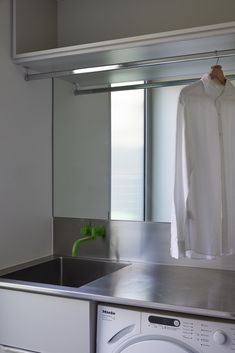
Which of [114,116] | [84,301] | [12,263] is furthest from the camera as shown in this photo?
[114,116]

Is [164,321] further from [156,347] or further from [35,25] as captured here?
[35,25]

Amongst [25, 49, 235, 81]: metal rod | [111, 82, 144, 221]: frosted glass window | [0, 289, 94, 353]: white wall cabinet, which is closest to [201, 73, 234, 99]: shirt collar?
[25, 49, 235, 81]: metal rod

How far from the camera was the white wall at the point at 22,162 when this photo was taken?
7.67 feet

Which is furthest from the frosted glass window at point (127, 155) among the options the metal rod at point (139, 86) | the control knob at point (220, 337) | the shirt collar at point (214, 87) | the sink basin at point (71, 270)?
the control knob at point (220, 337)

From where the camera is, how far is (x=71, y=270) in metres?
2.66

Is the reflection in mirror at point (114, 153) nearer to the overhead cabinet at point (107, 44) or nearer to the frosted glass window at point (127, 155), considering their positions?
the frosted glass window at point (127, 155)

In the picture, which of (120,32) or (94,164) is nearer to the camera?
(120,32)

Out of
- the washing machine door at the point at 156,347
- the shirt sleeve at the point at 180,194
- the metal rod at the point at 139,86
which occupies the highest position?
the metal rod at the point at 139,86

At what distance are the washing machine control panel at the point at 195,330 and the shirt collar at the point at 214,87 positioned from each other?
1032 mm

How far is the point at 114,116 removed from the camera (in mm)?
2771

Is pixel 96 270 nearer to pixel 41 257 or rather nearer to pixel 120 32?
pixel 41 257

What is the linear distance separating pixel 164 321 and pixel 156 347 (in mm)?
116

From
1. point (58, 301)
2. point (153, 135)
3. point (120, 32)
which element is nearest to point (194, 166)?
point (153, 135)

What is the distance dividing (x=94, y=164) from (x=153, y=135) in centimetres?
45
